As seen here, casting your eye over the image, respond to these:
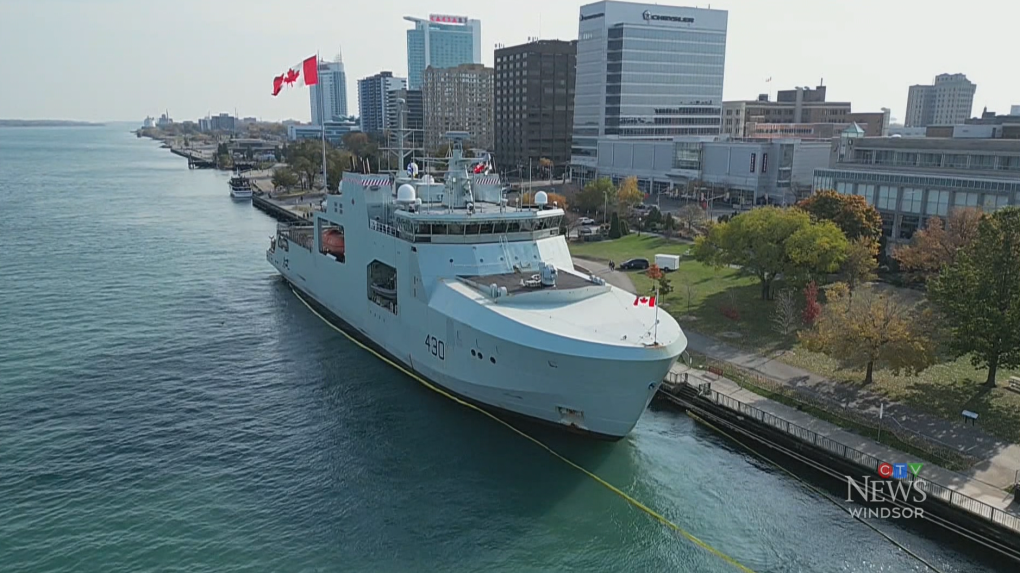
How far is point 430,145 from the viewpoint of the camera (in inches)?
6545

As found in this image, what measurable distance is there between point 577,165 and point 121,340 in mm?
93032

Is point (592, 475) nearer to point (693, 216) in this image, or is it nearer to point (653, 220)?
point (693, 216)

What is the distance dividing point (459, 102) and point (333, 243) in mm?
134330

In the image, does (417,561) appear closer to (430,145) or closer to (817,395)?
(817,395)

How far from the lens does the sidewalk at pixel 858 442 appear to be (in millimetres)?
20562

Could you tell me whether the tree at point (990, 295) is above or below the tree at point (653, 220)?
above

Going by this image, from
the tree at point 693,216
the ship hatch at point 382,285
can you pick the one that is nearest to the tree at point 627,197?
the tree at point 693,216

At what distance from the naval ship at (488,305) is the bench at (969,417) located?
10584 mm

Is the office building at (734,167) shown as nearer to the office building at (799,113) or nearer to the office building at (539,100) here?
the office building at (539,100)

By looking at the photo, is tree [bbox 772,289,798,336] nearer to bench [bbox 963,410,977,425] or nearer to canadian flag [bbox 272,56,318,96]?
bench [bbox 963,410,977,425]

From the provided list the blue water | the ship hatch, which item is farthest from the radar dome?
the blue water

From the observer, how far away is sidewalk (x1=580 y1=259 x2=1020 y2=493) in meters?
22.0

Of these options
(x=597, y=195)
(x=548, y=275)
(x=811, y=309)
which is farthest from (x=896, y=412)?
(x=597, y=195)

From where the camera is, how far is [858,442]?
2397cm
